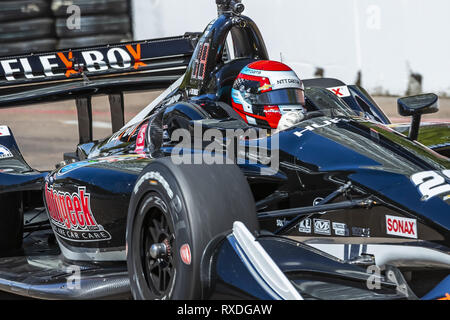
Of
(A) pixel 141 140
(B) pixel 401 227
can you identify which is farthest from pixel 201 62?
(B) pixel 401 227

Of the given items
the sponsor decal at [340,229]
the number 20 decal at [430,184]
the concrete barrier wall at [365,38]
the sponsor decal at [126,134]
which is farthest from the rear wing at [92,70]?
the concrete barrier wall at [365,38]

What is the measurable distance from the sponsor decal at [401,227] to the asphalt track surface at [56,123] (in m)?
6.63

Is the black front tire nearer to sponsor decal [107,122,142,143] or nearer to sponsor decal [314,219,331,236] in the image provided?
sponsor decal [314,219,331,236]

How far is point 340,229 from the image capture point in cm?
362

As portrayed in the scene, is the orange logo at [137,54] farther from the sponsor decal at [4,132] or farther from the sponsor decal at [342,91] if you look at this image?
the sponsor decal at [342,91]

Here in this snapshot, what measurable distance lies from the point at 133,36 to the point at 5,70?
7353 millimetres

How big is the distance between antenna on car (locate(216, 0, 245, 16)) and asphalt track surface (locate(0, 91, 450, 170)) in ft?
15.4

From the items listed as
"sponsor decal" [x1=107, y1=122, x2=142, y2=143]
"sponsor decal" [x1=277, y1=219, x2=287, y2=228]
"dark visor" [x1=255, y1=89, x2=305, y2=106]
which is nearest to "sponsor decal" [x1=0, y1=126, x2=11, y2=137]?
"sponsor decal" [x1=107, y1=122, x2=142, y2=143]

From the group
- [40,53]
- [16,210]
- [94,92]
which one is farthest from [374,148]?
[40,53]

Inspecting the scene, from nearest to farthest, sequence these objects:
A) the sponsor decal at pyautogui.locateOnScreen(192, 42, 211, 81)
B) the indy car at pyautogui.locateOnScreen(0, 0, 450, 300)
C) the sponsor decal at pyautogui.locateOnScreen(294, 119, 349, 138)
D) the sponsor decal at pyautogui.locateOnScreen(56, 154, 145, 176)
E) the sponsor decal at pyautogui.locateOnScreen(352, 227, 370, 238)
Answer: the indy car at pyautogui.locateOnScreen(0, 0, 450, 300)
the sponsor decal at pyautogui.locateOnScreen(352, 227, 370, 238)
the sponsor decal at pyautogui.locateOnScreen(294, 119, 349, 138)
the sponsor decal at pyautogui.locateOnScreen(56, 154, 145, 176)
the sponsor decal at pyautogui.locateOnScreen(192, 42, 211, 81)

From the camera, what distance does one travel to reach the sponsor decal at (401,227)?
Answer: 3.36 metres

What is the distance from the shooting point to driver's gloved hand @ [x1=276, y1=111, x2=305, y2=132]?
13.4ft

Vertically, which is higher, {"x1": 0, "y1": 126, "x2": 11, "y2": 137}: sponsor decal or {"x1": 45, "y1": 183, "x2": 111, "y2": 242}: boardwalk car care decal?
{"x1": 0, "y1": 126, "x2": 11, "y2": 137}: sponsor decal

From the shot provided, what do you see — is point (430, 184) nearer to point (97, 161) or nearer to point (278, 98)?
point (278, 98)
